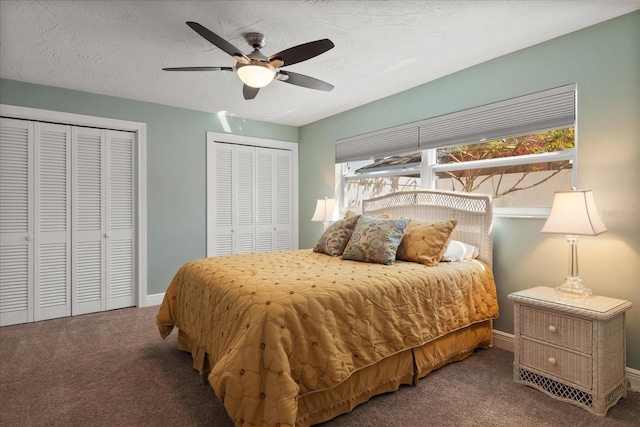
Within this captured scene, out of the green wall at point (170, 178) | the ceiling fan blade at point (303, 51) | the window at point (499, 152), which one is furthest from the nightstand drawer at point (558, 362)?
the green wall at point (170, 178)

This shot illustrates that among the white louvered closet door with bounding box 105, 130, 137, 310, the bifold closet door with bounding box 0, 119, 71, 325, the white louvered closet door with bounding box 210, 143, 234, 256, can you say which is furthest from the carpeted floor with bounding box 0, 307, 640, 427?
the white louvered closet door with bounding box 210, 143, 234, 256

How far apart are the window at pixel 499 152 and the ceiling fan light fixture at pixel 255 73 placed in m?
1.76

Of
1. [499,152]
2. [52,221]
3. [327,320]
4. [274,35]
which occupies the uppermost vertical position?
[274,35]

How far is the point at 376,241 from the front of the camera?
2.83 meters

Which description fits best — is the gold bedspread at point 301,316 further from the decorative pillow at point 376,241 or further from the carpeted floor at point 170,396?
the carpeted floor at point 170,396

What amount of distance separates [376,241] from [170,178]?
2873 mm

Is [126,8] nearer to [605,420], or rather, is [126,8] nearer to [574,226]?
[574,226]

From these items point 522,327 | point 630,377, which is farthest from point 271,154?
point 630,377

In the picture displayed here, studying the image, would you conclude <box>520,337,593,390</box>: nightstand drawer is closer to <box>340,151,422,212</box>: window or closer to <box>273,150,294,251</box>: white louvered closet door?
<box>340,151,422,212</box>: window

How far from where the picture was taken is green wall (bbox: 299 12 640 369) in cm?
234

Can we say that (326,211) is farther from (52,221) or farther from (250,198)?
(52,221)

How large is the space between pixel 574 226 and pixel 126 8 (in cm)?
313

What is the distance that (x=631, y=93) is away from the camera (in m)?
2.34

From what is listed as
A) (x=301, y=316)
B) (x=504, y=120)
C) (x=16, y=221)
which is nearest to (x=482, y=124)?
(x=504, y=120)
